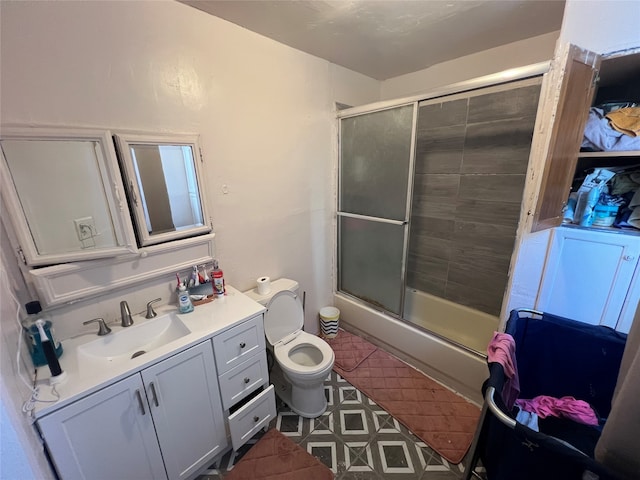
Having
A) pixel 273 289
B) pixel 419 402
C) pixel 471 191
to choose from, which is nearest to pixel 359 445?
pixel 419 402

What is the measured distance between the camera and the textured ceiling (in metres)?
1.29

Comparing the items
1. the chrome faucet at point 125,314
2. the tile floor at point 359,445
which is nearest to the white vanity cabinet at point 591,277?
the tile floor at point 359,445

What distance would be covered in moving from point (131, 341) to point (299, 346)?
3.23ft

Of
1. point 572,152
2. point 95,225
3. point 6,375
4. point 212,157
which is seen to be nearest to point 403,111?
point 572,152

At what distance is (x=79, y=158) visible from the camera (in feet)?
3.68

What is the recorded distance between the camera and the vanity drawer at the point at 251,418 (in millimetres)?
1391

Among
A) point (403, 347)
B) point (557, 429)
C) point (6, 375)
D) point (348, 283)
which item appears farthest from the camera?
point (348, 283)

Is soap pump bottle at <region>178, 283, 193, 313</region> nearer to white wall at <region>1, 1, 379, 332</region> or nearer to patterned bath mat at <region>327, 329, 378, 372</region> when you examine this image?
white wall at <region>1, 1, 379, 332</region>

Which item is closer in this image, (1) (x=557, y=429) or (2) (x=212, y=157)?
(1) (x=557, y=429)

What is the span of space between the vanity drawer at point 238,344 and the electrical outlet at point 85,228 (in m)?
0.73

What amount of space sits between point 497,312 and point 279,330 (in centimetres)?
175

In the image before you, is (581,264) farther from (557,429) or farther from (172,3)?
(172,3)

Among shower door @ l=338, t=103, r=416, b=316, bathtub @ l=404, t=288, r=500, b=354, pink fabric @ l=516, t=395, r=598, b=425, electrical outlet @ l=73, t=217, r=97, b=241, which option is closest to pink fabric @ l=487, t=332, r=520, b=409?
pink fabric @ l=516, t=395, r=598, b=425

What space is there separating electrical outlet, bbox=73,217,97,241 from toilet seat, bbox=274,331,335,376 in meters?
1.18
